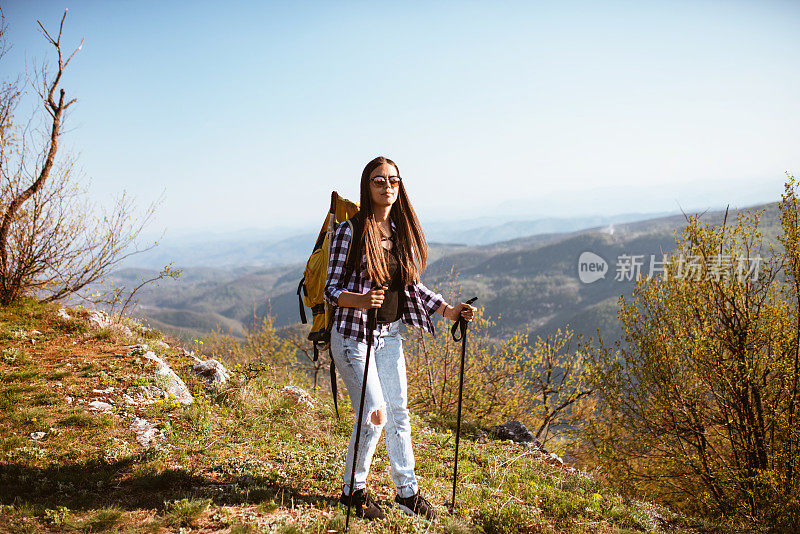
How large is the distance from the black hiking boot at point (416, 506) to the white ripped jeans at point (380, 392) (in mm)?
113

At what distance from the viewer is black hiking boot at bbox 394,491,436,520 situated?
3961mm

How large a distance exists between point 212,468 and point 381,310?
3.06 meters

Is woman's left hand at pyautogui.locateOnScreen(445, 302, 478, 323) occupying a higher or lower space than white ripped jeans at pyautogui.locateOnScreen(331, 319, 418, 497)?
higher

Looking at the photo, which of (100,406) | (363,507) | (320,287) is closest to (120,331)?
(100,406)

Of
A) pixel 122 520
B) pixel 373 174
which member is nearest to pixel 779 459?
pixel 373 174

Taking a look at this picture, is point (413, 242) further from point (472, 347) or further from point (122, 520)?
point (472, 347)

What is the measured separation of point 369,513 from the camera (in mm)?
3910

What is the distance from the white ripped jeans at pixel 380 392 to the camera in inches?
140

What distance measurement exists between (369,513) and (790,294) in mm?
10235

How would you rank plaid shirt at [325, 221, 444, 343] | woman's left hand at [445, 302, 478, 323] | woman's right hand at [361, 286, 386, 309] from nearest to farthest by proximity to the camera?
woman's right hand at [361, 286, 386, 309] → plaid shirt at [325, 221, 444, 343] → woman's left hand at [445, 302, 478, 323]

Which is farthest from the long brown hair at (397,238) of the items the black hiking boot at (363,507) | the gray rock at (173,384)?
the gray rock at (173,384)

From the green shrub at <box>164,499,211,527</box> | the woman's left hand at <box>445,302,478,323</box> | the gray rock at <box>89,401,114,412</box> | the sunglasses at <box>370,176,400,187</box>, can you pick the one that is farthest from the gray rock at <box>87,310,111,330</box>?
the woman's left hand at <box>445,302,478,323</box>

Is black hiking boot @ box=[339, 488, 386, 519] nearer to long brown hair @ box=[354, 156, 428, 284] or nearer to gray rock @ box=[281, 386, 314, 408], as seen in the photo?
long brown hair @ box=[354, 156, 428, 284]

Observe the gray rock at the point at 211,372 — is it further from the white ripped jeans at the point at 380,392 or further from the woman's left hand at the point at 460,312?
the woman's left hand at the point at 460,312
